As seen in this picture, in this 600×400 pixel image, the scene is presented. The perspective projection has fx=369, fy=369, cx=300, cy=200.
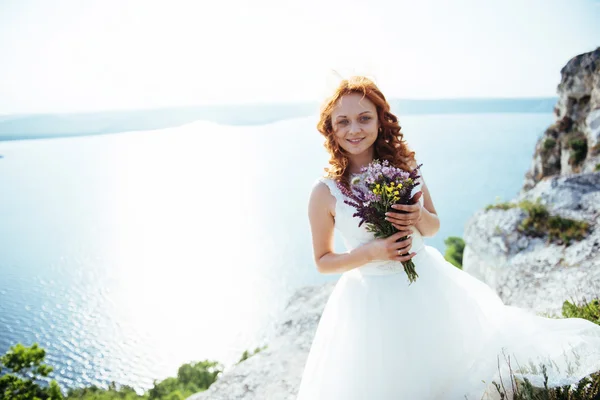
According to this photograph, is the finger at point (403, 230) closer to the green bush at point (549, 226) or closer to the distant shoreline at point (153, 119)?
the green bush at point (549, 226)

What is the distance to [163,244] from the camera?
68.4 m

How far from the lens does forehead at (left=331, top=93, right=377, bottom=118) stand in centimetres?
252

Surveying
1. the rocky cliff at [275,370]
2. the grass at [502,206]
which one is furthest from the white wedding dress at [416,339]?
the grass at [502,206]

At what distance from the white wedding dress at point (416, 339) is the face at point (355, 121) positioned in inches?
13.2

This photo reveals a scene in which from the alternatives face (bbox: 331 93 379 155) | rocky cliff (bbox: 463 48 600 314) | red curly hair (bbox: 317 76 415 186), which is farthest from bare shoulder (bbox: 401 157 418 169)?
rocky cliff (bbox: 463 48 600 314)

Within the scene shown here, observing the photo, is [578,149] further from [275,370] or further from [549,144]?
[275,370]

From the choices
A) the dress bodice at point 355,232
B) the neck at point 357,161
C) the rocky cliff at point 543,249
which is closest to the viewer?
the dress bodice at point 355,232

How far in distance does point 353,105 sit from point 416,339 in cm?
162

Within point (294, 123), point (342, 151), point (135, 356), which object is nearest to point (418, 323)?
point (342, 151)

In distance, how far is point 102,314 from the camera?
48.8 meters

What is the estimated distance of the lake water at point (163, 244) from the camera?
145ft

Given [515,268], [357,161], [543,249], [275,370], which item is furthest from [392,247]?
[543,249]

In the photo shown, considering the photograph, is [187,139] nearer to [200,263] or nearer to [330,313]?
[200,263]

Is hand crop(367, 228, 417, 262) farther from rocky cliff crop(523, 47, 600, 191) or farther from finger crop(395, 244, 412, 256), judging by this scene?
rocky cliff crop(523, 47, 600, 191)
